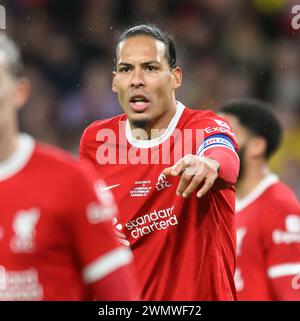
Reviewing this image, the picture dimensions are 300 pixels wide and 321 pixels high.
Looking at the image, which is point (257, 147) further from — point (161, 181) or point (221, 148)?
point (221, 148)

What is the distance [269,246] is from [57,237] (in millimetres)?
2364

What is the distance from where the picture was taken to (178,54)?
6.61 m

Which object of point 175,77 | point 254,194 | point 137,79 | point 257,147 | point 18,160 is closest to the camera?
point 18,160

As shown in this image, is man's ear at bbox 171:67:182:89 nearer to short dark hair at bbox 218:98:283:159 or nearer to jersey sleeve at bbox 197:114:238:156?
jersey sleeve at bbox 197:114:238:156

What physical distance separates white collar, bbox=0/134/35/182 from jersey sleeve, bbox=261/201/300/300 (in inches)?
86.5

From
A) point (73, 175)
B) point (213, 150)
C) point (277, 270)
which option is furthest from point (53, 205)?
point (277, 270)

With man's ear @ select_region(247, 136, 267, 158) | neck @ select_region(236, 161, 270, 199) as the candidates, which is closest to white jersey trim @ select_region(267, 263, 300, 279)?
neck @ select_region(236, 161, 270, 199)

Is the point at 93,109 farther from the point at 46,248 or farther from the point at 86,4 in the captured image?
the point at 46,248

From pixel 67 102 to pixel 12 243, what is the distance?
13.6 ft

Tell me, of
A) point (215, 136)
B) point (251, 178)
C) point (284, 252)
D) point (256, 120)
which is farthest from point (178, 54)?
point (215, 136)

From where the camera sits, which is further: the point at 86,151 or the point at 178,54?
the point at 178,54

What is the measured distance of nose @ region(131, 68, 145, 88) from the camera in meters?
3.60

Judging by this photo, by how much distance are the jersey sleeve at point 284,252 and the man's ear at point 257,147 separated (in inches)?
33.0

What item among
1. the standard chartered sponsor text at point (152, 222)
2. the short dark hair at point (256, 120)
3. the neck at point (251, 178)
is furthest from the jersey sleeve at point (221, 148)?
the short dark hair at point (256, 120)
